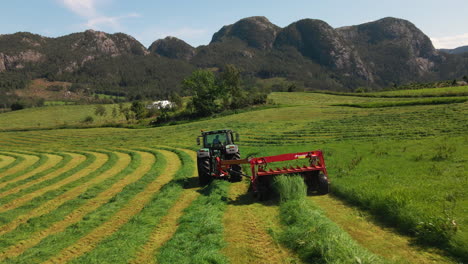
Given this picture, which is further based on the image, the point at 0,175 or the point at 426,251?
the point at 0,175

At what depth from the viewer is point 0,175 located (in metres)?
21.2

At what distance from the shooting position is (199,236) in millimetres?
7602

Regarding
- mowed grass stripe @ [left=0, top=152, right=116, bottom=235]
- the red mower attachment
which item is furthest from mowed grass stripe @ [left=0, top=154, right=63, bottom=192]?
the red mower attachment

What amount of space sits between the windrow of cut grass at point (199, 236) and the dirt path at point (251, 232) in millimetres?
256

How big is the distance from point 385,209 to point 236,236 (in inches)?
168

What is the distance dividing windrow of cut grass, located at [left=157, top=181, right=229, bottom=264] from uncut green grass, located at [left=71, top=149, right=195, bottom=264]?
30.4 inches

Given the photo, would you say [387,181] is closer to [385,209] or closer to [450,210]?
[385,209]

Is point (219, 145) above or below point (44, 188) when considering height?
above

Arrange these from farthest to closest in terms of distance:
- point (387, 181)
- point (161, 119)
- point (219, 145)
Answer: point (161, 119)
point (219, 145)
point (387, 181)

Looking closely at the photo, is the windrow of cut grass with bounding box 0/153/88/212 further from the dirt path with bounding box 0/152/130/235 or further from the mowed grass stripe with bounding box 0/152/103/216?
the dirt path with bounding box 0/152/130/235

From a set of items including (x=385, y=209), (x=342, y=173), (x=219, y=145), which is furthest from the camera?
(x=219, y=145)

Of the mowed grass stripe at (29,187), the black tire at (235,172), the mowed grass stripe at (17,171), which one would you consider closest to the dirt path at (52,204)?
the mowed grass stripe at (29,187)

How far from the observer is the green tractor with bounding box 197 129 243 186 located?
13492 millimetres

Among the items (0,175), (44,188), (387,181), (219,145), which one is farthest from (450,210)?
(0,175)
